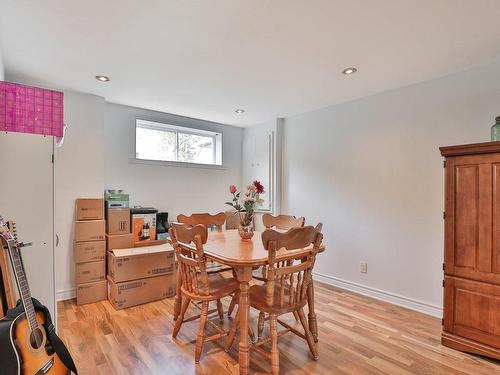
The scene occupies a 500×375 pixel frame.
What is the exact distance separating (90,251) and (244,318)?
2.12 m

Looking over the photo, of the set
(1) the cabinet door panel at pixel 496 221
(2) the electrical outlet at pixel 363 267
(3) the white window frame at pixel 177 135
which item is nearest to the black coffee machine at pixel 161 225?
(3) the white window frame at pixel 177 135

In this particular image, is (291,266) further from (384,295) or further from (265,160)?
(265,160)

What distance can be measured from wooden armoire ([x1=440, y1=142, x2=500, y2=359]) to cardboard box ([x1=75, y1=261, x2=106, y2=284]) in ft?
Result: 10.9

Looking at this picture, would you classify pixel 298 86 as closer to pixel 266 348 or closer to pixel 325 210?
pixel 325 210

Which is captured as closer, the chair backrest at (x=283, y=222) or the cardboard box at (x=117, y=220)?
the chair backrest at (x=283, y=222)

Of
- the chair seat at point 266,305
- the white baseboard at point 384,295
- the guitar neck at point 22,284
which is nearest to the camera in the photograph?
the guitar neck at point 22,284

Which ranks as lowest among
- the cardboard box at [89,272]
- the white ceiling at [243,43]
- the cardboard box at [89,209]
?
the cardboard box at [89,272]

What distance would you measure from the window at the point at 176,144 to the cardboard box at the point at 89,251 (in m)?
1.31

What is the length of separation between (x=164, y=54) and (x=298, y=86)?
1.41 m

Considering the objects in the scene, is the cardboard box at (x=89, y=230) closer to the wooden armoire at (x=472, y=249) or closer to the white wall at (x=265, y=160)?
the white wall at (x=265, y=160)

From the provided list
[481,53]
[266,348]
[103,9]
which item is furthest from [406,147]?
[103,9]

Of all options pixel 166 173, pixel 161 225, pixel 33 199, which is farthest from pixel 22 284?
pixel 166 173

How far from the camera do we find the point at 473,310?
2.05m

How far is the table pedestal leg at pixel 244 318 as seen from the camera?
1.75 m
